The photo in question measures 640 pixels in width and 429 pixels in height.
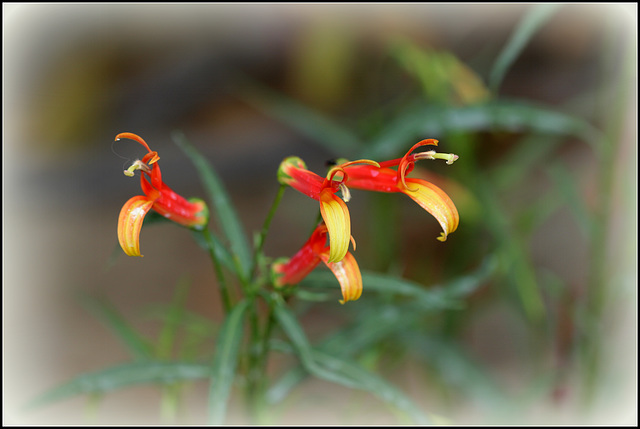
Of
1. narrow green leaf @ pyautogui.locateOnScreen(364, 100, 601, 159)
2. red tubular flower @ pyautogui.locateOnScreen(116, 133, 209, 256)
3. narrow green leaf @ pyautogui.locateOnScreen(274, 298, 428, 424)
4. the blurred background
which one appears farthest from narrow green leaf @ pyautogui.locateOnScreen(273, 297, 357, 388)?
the blurred background

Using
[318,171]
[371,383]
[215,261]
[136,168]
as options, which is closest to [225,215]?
[215,261]

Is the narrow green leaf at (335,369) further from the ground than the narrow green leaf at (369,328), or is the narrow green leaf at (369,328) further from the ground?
the narrow green leaf at (369,328)

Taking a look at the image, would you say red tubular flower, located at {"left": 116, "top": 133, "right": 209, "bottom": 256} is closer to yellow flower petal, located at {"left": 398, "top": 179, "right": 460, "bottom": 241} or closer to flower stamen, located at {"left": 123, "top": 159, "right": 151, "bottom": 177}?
flower stamen, located at {"left": 123, "top": 159, "right": 151, "bottom": 177}

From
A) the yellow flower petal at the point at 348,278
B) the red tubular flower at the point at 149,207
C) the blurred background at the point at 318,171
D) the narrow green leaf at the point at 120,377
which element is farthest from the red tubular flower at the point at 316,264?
the blurred background at the point at 318,171

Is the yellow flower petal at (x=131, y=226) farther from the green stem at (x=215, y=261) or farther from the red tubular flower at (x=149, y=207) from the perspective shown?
the green stem at (x=215, y=261)

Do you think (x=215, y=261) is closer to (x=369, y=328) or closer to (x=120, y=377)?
(x=120, y=377)

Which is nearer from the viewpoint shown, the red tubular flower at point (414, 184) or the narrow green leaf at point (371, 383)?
the red tubular flower at point (414, 184)
